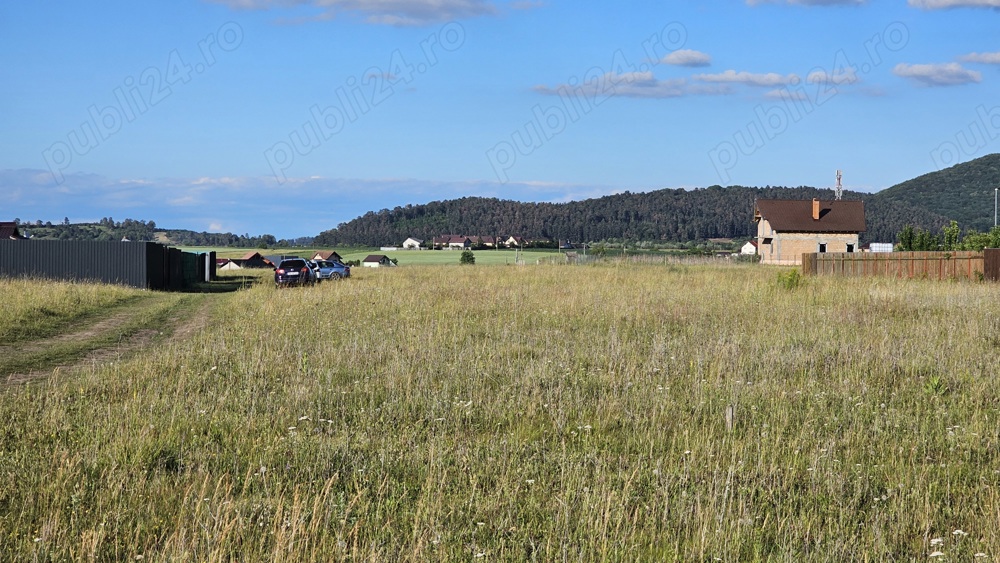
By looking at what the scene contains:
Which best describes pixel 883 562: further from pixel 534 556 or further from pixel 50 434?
pixel 50 434

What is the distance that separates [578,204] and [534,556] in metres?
153

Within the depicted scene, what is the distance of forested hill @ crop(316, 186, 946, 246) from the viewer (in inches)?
5241

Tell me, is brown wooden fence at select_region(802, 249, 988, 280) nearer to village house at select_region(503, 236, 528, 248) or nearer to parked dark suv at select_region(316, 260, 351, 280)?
parked dark suv at select_region(316, 260, 351, 280)

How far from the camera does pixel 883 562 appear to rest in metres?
4.92

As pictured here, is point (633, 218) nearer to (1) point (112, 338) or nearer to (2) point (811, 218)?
(2) point (811, 218)

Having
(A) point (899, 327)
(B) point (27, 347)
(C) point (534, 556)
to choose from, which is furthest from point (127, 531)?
(A) point (899, 327)

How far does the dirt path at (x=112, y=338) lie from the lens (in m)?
12.2

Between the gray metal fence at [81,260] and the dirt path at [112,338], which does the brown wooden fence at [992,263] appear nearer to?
the dirt path at [112,338]

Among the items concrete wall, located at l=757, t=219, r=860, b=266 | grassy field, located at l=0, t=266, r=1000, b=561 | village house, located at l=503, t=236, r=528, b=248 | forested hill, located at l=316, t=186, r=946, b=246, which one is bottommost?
grassy field, located at l=0, t=266, r=1000, b=561

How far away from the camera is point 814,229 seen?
69.9m

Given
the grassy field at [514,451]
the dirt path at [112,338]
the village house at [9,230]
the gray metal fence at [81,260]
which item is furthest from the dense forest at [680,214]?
the grassy field at [514,451]

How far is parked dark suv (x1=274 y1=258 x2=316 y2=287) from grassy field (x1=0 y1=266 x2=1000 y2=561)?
73.2 feet

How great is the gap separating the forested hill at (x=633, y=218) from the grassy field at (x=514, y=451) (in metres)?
117

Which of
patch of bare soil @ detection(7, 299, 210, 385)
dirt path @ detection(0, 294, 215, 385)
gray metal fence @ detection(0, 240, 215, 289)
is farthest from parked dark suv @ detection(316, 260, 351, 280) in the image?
patch of bare soil @ detection(7, 299, 210, 385)
